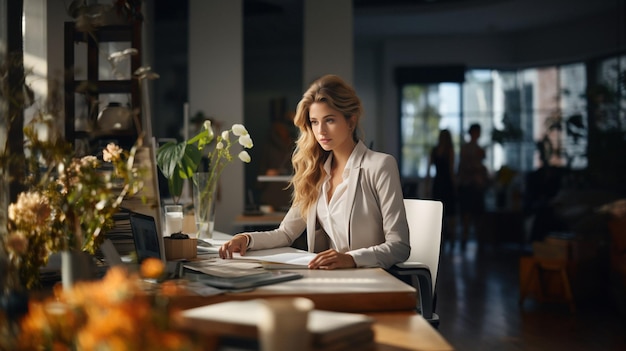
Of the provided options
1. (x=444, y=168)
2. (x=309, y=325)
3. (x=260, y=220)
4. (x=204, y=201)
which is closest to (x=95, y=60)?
(x=204, y=201)

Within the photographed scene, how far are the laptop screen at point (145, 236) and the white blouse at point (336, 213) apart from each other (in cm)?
82

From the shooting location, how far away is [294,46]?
12.2 m

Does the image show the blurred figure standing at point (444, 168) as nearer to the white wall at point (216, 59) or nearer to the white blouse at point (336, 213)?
the white wall at point (216, 59)

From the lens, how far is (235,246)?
2.44 m

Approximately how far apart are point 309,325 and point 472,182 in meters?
9.92

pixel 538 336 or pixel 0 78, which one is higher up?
pixel 0 78

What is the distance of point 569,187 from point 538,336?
3996 mm

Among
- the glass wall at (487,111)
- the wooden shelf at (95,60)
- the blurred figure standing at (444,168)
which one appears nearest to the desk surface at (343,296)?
the wooden shelf at (95,60)

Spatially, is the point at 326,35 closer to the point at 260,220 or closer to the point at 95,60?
the point at 260,220

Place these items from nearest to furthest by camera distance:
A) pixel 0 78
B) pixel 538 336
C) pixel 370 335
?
pixel 370 335 → pixel 0 78 → pixel 538 336

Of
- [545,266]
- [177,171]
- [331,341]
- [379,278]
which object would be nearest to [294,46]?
[545,266]

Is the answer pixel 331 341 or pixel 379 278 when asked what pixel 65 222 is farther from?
pixel 331 341

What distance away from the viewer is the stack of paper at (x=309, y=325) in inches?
43.4

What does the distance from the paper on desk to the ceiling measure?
7.88 m
